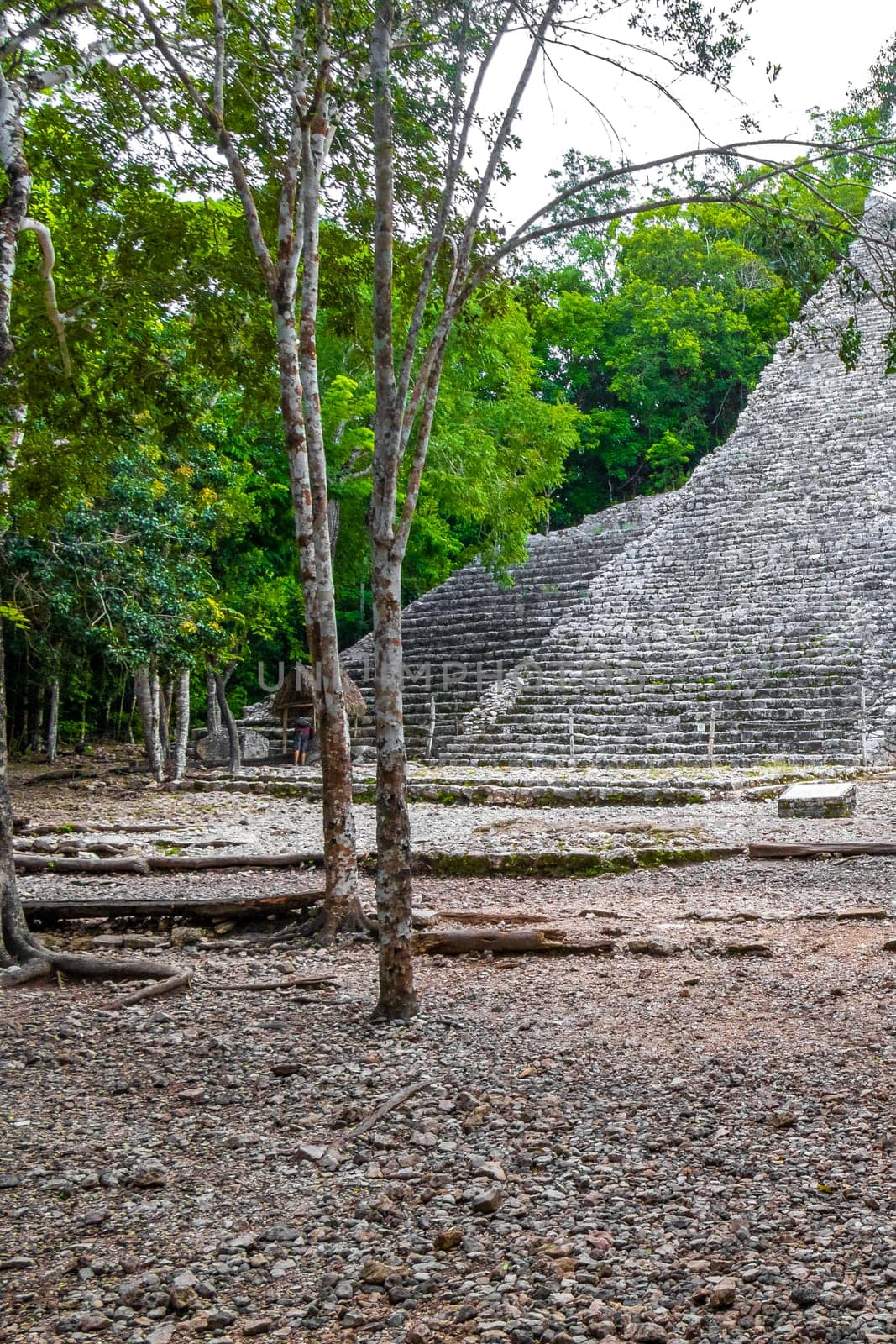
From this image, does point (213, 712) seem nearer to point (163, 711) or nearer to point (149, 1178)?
point (163, 711)

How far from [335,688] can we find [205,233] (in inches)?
151

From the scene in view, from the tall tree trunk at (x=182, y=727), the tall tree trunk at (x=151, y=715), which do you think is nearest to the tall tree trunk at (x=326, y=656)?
the tall tree trunk at (x=151, y=715)

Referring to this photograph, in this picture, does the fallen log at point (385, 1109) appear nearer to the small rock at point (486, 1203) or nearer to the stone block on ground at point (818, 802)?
the small rock at point (486, 1203)

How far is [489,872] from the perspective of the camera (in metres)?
8.27

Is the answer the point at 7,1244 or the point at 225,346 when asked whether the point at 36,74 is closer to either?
the point at 225,346

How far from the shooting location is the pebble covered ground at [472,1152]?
2504 millimetres

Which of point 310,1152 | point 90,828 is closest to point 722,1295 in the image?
point 310,1152

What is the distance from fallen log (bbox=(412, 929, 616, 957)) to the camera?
5.80 m

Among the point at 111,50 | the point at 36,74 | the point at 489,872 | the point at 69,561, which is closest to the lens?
the point at 36,74

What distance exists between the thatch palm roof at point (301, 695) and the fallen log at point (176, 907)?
35.8 feet

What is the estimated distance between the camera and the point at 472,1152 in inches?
132

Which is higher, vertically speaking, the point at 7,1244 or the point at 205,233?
the point at 205,233

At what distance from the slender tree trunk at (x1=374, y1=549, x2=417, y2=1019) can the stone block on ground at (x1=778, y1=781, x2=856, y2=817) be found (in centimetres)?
668

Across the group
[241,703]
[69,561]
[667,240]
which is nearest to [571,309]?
[667,240]
